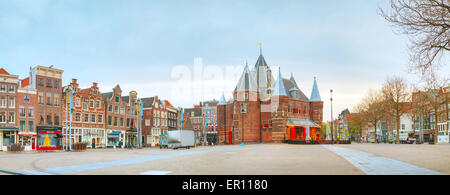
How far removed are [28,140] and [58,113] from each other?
639 centimetres

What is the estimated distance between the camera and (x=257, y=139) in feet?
235

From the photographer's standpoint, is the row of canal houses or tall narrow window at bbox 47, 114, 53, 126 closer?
the row of canal houses

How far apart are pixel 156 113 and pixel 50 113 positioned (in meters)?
28.7

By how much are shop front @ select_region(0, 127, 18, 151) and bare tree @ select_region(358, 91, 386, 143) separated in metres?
61.0

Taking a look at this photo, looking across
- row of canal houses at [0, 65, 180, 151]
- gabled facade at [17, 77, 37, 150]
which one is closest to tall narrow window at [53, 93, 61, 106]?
row of canal houses at [0, 65, 180, 151]

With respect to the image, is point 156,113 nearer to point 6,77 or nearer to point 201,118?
point 201,118

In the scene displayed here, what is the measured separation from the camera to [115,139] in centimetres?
6531

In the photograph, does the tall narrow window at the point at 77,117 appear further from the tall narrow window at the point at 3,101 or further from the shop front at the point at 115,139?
the tall narrow window at the point at 3,101

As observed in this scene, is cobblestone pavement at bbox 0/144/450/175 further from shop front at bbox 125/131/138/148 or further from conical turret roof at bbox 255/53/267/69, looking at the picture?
conical turret roof at bbox 255/53/267/69

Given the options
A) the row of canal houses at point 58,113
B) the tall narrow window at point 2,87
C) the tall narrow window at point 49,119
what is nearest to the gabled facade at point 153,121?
the row of canal houses at point 58,113

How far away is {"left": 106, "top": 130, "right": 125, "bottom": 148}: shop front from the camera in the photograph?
6278cm

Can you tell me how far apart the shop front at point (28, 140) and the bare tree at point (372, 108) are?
59.1 m

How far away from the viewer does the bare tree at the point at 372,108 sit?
6501cm

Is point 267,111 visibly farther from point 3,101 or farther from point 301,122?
point 3,101
